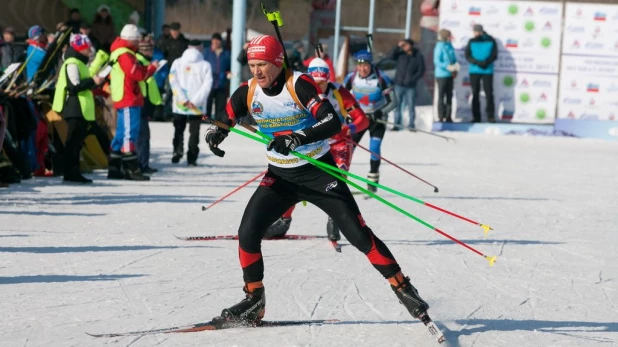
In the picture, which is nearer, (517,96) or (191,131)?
(191,131)

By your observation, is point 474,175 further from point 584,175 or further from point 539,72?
point 539,72

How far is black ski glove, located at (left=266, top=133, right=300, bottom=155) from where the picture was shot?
19.3 ft

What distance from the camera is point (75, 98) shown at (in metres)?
12.9

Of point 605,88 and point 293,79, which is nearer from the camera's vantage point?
point 293,79

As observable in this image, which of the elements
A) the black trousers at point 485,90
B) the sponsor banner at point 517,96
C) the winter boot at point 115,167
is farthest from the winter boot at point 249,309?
the sponsor banner at point 517,96

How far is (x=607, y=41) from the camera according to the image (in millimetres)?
24078

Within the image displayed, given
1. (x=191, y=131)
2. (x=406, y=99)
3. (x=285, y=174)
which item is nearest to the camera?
(x=285, y=174)

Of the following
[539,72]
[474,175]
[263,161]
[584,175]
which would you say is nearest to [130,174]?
[263,161]

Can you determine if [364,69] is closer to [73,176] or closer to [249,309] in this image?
[73,176]

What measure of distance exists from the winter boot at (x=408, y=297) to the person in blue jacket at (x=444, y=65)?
17436 millimetres

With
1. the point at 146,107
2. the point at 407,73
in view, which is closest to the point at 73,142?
the point at 146,107

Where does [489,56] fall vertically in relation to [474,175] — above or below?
above

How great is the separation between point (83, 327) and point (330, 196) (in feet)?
5.08

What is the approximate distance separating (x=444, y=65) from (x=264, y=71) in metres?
17.5
